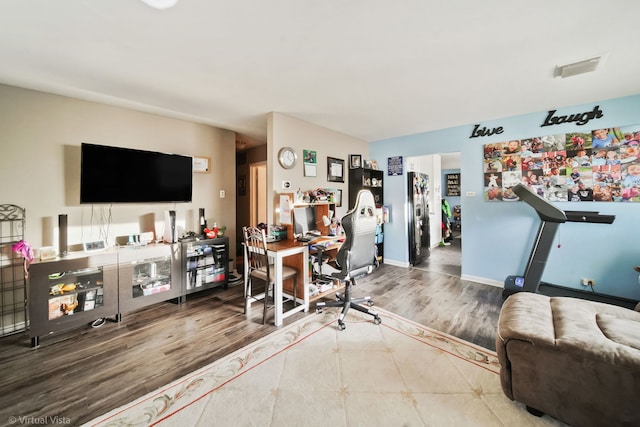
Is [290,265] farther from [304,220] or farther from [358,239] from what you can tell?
[358,239]

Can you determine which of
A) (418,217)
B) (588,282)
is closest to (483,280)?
(588,282)

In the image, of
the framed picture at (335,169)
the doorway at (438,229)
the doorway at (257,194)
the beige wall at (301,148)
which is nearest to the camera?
the beige wall at (301,148)

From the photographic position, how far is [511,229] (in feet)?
11.4

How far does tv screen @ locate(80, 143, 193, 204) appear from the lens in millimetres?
2629

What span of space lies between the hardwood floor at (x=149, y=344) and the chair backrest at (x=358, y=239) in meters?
0.71

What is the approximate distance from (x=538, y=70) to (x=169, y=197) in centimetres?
435

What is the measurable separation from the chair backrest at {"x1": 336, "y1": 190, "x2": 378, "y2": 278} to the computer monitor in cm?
83

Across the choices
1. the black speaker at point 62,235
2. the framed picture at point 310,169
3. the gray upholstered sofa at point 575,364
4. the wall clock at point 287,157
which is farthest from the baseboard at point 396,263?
the black speaker at point 62,235

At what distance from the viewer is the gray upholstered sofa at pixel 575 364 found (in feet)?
3.91

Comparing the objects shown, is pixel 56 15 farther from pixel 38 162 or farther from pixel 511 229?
pixel 511 229

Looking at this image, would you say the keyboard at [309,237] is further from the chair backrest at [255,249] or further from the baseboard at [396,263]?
the baseboard at [396,263]

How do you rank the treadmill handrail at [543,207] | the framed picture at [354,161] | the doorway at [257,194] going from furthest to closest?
the doorway at [257,194] < the framed picture at [354,161] < the treadmill handrail at [543,207]

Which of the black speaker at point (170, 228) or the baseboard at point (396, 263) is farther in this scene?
Answer: the baseboard at point (396, 263)

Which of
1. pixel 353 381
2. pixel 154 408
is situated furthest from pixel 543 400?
pixel 154 408
